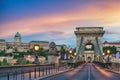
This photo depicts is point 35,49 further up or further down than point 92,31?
further down

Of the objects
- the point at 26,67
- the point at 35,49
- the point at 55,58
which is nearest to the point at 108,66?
the point at 55,58

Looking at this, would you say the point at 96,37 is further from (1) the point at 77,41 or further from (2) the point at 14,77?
(2) the point at 14,77

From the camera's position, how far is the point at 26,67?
3344 centimetres

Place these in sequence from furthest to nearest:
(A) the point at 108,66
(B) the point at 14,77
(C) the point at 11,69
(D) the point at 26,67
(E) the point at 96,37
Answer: (E) the point at 96,37 → (A) the point at 108,66 → (D) the point at 26,67 → (C) the point at 11,69 → (B) the point at 14,77

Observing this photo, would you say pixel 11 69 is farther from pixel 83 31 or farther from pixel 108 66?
pixel 83 31

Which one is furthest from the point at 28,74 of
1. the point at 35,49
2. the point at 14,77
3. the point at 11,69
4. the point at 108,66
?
the point at 108,66

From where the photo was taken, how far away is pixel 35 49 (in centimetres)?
3919

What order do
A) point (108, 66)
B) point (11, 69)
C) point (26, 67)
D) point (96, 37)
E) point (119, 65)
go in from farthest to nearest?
point (96, 37) < point (108, 66) < point (119, 65) < point (26, 67) < point (11, 69)

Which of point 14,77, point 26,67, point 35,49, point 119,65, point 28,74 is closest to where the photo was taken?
point 14,77

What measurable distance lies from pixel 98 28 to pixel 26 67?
160 metres

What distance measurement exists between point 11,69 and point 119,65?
2807 cm

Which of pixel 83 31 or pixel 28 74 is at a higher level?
pixel 83 31

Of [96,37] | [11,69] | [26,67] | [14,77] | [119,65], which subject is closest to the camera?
[14,77]

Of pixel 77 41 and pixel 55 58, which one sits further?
pixel 77 41
